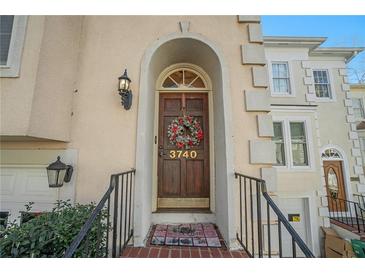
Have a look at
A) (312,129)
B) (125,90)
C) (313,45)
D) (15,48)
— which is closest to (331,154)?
(312,129)

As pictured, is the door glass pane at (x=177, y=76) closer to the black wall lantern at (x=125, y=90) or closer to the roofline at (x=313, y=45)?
the black wall lantern at (x=125, y=90)

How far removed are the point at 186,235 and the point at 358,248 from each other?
521cm

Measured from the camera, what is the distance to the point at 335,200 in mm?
6590

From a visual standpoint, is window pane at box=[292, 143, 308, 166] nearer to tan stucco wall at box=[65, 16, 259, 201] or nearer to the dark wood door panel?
tan stucco wall at box=[65, 16, 259, 201]

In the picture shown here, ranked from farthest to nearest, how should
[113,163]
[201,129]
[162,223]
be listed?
1. [201,129]
2. [162,223]
3. [113,163]

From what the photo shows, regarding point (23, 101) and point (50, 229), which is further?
point (23, 101)

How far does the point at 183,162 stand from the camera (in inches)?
129

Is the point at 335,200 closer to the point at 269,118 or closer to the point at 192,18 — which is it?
the point at 269,118

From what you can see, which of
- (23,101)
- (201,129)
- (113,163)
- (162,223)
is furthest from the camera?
(201,129)

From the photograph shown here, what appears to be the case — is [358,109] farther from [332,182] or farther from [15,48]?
[15,48]

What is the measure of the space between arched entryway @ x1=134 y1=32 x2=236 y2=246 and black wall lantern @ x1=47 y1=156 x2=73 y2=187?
94 centimetres

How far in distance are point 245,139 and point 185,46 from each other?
180 centimetres
